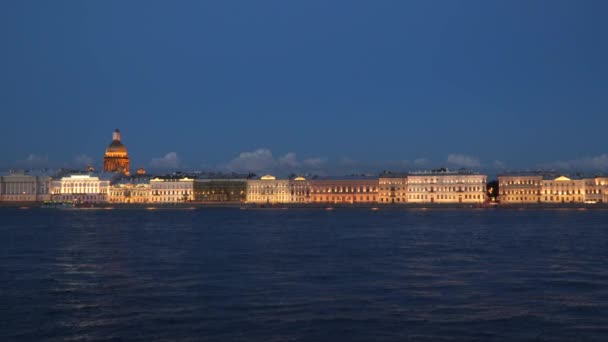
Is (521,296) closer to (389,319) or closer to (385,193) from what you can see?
(389,319)

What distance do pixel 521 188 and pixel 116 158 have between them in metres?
54.4

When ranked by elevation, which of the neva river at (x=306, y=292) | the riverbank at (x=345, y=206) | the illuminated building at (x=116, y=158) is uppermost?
the illuminated building at (x=116, y=158)

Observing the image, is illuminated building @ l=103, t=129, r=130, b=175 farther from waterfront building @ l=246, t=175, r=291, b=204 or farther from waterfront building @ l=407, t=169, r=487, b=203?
waterfront building @ l=407, t=169, r=487, b=203

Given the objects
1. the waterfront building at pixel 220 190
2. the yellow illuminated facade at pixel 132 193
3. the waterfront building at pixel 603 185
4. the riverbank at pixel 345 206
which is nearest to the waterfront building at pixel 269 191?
the waterfront building at pixel 220 190

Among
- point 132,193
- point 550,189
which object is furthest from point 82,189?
point 550,189

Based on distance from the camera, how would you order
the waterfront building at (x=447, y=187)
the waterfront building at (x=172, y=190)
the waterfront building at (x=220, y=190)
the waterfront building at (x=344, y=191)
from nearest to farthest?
1. the waterfront building at (x=447, y=187)
2. the waterfront building at (x=344, y=191)
3. the waterfront building at (x=220, y=190)
4. the waterfront building at (x=172, y=190)

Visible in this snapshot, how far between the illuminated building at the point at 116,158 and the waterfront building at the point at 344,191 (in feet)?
105

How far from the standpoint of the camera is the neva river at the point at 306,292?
10859mm

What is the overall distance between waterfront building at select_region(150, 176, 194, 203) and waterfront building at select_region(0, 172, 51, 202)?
13.5 meters

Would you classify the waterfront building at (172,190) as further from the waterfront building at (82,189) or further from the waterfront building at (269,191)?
the waterfront building at (269,191)

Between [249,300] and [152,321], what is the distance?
207cm

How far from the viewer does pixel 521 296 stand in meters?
13.6

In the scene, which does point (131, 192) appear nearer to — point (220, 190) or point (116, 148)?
point (220, 190)

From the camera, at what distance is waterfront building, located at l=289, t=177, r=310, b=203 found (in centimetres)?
8512
